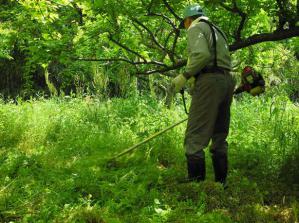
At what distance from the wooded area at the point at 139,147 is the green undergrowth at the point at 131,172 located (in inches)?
0.6

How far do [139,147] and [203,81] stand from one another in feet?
6.21

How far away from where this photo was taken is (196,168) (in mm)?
4523

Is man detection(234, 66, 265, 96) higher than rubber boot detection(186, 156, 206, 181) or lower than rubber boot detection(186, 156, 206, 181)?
higher

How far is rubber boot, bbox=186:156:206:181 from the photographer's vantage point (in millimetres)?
4480

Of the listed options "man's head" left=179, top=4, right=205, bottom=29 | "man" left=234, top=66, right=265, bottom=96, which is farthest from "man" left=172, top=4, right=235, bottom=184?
"man" left=234, top=66, right=265, bottom=96

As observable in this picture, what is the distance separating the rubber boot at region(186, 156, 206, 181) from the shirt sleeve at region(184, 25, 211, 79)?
3.16ft

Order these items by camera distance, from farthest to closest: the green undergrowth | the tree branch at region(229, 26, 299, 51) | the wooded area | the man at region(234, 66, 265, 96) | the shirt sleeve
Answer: the man at region(234, 66, 265, 96)
the tree branch at region(229, 26, 299, 51)
the shirt sleeve
the wooded area
the green undergrowth

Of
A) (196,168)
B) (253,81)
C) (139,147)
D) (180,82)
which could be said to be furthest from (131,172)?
(253,81)

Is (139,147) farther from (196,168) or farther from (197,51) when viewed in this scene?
(197,51)

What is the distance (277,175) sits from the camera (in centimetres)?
465

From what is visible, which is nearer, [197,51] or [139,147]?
[197,51]

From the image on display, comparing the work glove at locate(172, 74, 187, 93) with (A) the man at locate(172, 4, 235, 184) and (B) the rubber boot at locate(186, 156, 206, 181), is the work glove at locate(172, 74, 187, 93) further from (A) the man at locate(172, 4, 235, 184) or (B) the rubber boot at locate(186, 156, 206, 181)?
(B) the rubber boot at locate(186, 156, 206, 181)

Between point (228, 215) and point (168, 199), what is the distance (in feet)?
2.17

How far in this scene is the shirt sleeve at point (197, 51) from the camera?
167 inches
